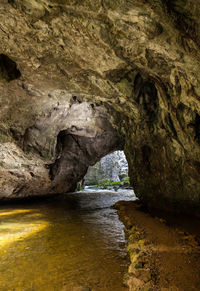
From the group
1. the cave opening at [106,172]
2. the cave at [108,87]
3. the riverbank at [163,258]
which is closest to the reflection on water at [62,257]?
the riverbank at [163,258]

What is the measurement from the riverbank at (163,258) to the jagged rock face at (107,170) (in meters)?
22.9

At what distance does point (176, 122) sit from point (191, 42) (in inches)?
90.0

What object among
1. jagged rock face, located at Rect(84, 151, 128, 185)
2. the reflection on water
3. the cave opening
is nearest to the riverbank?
the reflection on water

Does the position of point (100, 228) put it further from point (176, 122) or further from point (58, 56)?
point (58, 56)

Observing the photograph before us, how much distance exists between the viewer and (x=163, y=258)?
3086 mm

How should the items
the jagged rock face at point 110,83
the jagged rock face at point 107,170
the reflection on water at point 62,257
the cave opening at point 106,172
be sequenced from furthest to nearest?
the jagged rock face at point 107,170 < the cave opening at point 106,172 < the jagged rock face at point 110,83 < the reflection on water at point 62,257

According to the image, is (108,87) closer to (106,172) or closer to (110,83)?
(110,83)

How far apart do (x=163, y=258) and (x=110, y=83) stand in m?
4.76

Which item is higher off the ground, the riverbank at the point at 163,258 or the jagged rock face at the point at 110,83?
the jagged rock face at the point at 110,83

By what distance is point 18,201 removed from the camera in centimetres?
1155

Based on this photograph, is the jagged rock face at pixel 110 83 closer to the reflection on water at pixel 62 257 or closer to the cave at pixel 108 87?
the cave at pixel 108 87

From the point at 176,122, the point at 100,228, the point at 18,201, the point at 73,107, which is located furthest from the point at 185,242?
the point at 18,201

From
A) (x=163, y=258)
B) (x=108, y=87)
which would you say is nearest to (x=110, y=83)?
(x=108, y=87)

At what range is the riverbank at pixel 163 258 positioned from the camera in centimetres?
241
